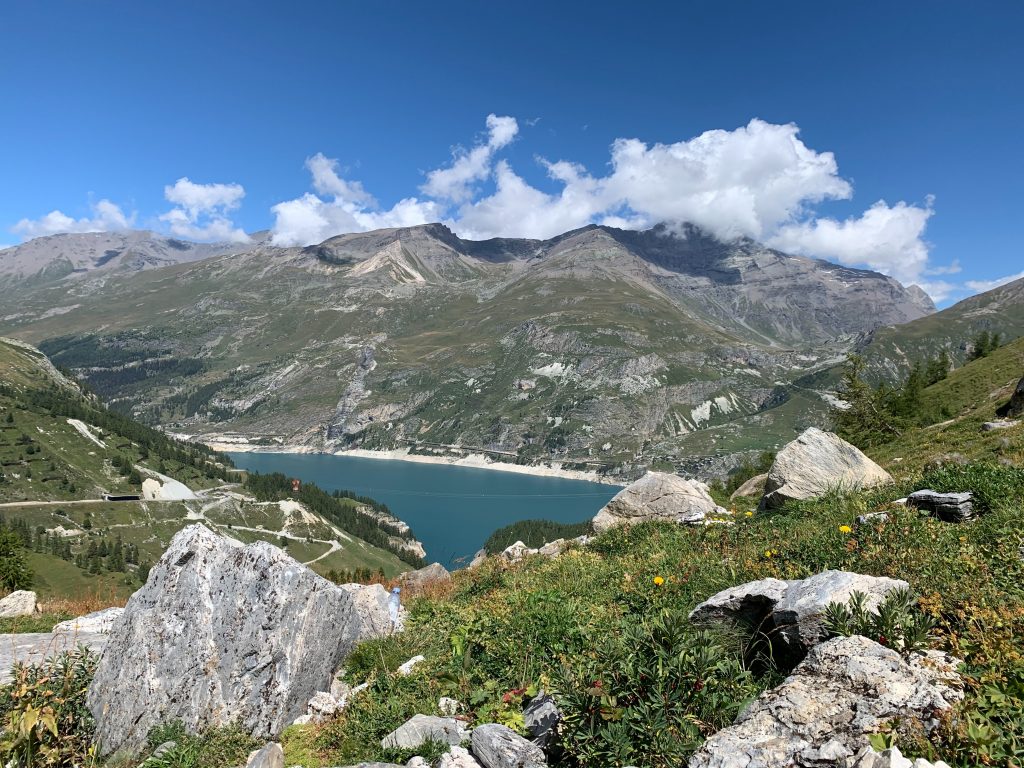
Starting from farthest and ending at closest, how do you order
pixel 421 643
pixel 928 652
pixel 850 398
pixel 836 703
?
pixel 850 398 → pixel 421 643 → pixel 928 652 → pixel 836 703

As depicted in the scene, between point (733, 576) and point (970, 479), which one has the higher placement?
point (970, 479)

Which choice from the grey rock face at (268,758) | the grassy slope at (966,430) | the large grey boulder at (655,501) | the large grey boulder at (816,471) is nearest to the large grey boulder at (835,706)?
the grey rock face at (268,758)

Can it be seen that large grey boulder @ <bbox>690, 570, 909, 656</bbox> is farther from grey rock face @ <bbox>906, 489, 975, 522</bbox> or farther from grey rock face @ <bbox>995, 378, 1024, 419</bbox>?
grey rock face @ <bbox>995, 378, 1024, 419</bbox>

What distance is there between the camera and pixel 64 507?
192m

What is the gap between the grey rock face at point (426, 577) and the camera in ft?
68.6

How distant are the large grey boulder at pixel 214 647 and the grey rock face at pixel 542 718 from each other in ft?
17.0

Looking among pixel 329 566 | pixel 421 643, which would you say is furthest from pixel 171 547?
pixel 329 566

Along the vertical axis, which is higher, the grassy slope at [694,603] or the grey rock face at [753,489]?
the grassy slope at [694,603]

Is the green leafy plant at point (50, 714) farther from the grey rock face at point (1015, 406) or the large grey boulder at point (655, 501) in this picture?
the grey rock face at point (1015, 406)

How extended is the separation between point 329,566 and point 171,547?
622 ft

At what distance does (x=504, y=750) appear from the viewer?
20.9 ft

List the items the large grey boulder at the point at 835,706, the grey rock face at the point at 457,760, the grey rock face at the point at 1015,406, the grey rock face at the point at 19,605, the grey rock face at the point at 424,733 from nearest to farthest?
1. the large grey boulder at the point at 835,706
2. the grey rock face at the point at 457,760
3. the grey rock face at the point at 424,733
4. the grey rock face at the point at 19,605
5. the grey rock face at the point at 1015,406

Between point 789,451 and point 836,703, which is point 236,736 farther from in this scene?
point 789,451

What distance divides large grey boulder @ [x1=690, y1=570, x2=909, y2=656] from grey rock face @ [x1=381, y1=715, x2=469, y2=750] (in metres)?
3.90
